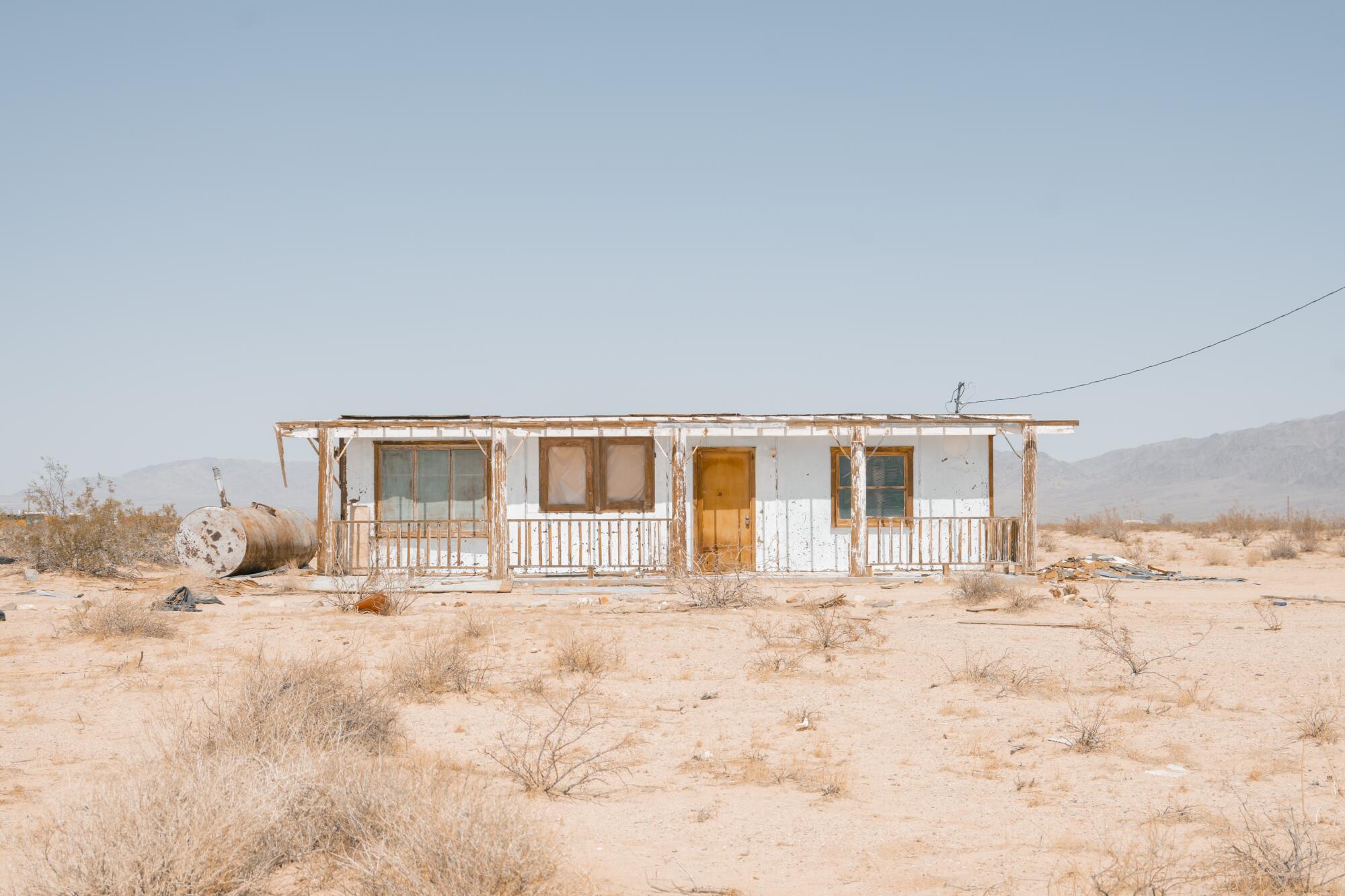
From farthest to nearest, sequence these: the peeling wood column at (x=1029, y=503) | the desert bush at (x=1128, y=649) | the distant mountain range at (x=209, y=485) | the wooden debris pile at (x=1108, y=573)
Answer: the distant mountain range at (x=209, y=485) → the peeling wood column at (x=1029, y=503) → the wooden debris pile at (x=1108, y=573) → the desert bush at (x=1128, y=649)

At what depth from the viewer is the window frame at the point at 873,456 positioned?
56.4 feet

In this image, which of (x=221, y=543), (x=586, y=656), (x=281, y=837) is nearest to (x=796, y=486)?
(x=586, y=656)

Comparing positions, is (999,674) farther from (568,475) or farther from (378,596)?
(568,475)

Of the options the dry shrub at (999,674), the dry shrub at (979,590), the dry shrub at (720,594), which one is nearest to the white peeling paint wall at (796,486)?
the dry shrub at (720,594)

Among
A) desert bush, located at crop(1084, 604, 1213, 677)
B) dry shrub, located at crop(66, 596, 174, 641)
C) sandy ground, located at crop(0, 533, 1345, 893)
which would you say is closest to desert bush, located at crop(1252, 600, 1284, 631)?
sandy ground, located at crop(0, 533, 1345, 893)

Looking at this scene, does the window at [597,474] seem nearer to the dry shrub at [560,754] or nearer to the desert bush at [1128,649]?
the desert bush at [1128,649]

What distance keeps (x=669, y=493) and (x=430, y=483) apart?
385 cm

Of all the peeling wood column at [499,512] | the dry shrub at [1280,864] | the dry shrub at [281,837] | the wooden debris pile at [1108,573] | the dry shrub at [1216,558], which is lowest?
the dry shrub at [1216,558]

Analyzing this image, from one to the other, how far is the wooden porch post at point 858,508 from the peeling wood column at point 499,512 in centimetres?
541

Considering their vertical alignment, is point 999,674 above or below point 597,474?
below

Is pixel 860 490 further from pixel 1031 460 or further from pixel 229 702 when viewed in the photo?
pixel 229 702

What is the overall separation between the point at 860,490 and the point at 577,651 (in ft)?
28.6

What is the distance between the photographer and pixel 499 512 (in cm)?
1636

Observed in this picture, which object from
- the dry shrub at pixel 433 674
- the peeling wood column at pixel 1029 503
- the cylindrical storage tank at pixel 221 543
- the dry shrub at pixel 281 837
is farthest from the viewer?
the cylindrical storage tank at pixel 221 543
